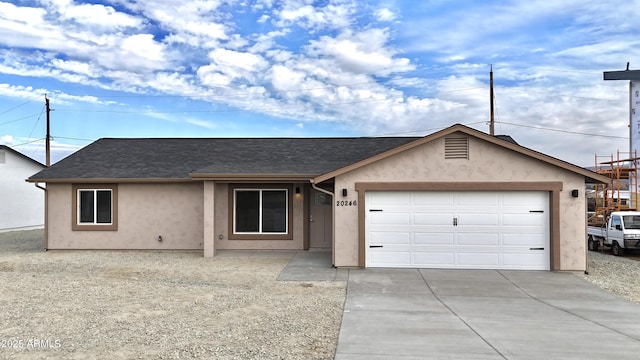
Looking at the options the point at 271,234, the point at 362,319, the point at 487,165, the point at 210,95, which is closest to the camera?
the point at 362,319

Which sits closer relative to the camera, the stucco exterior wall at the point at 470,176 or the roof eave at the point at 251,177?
the stucco exterior wall at the point at 470,176

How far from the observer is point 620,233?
1424cm

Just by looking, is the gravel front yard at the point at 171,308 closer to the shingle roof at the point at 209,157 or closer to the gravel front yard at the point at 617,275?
the gravel front yard at the point at 617,275

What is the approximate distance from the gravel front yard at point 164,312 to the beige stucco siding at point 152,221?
2404 mm

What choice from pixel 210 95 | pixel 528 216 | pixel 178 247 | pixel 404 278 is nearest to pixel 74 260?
pixel 178 247

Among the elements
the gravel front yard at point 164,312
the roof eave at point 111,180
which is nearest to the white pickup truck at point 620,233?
the gravel front yard at point 164,312

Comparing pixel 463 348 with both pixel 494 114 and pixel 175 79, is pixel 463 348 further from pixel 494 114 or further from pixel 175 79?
pixel 494 114

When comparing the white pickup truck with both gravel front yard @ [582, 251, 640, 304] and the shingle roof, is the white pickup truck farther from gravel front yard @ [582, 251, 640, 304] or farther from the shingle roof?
the shingle roof

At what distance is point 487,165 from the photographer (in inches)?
426

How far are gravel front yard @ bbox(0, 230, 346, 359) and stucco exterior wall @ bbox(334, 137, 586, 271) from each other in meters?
2.23

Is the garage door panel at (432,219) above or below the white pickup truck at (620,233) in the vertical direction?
above

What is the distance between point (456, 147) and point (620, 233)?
7.95 metres

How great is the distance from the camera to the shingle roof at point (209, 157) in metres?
13.7

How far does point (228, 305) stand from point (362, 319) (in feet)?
7.83
